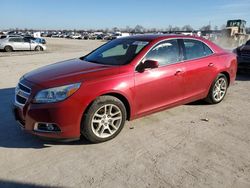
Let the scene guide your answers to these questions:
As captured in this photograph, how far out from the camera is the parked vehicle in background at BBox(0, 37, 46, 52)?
22.6 metres

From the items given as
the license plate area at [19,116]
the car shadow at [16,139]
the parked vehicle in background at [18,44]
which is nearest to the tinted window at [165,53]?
the car shadow at [16,139]

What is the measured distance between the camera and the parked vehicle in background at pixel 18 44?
2262cm

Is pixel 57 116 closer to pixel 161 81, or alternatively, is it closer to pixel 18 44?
pixel 161 81

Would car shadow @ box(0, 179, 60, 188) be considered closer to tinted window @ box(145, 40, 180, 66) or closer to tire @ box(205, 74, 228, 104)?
tinted window @ box(145, 40, 180, 66)

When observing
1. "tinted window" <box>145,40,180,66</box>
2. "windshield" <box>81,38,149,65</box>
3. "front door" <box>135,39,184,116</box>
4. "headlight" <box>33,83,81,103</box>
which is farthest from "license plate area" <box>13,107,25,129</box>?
"tinted window" <box>145,40,180,66</box>

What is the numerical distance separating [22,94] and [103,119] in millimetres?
1261

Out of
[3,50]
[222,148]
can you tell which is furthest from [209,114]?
[3,50]

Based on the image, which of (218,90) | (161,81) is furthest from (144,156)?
(218,90)

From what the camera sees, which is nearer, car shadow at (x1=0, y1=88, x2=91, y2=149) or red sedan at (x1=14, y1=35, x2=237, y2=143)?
red sedan at (x1=14, y1=35, x2=237, y2=143)

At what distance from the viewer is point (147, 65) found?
4.19 m

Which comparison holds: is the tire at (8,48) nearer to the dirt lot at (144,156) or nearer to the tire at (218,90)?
the dirt lot at (144,156)

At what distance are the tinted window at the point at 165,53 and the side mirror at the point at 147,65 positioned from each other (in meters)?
0.19

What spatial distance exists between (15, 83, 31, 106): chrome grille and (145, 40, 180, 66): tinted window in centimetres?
196

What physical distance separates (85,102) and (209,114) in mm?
2745
